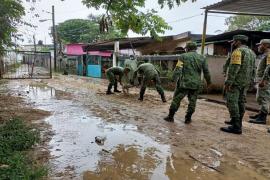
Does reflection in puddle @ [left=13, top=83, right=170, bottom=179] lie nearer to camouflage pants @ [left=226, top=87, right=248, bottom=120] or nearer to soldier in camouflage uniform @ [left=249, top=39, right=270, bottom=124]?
camouflage pants @ [left=226, top=87, right=248, bottom=120]

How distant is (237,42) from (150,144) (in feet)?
8.61

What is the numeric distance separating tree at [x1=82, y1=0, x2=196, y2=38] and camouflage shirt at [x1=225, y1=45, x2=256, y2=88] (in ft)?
4.48

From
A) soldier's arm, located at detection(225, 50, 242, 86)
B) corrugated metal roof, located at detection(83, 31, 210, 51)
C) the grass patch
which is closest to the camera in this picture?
the grass patch

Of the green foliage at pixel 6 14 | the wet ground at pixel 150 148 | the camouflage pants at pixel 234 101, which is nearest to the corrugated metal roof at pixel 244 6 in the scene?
the wet ground at pixel 150 148

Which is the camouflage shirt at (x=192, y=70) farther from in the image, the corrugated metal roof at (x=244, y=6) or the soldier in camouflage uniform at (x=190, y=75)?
the corrugated metal roof at (x=244, y=6)

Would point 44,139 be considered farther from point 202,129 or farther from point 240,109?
point 240,109

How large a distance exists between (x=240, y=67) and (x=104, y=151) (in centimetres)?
306

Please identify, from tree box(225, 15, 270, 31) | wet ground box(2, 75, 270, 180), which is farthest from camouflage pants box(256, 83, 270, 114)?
tree box(225, 15, 270, 31)

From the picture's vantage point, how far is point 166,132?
19.5 ft

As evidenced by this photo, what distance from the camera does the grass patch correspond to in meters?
3.45

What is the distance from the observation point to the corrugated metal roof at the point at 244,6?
9.89 metres

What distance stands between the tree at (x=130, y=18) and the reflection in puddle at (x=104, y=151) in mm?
1948

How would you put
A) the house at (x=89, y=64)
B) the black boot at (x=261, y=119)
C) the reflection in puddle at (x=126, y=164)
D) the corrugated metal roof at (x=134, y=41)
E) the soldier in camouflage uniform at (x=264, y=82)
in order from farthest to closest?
the house at (x=89, y=64) < the corrugated metal roof at (x=134, y=41) < the black boot at (x=261, y=119) < the soldier in camouflage uniform at (x=264, y=82) < the reflection in puddle at (x=126, y=164)

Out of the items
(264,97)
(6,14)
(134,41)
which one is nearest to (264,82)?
(264,97)
